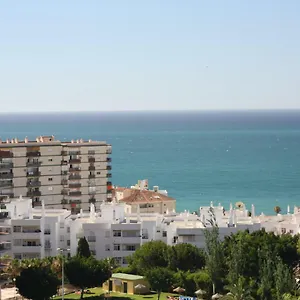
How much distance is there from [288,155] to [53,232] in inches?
5309

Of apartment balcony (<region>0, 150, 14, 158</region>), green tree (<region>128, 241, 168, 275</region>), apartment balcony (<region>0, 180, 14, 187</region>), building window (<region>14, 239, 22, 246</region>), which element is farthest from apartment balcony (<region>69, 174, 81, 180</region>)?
green tree (<region>128, 241, 168, 275</region>)

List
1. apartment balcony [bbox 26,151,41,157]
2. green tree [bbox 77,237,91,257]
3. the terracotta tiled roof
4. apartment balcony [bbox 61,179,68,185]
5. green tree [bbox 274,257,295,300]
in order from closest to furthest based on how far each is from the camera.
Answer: green tree [bbox 274,257,295,300] < green tree [bbox 77,237,91,257] < the terracotta tiled roof < apartment balcony [bbox 26,151,41,157] < apartment balcony [bbox 61,179,68,185]

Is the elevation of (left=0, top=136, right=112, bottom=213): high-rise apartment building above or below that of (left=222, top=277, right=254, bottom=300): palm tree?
above

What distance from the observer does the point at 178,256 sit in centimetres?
5322

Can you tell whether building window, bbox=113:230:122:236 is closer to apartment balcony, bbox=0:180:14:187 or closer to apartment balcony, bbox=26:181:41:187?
apartment balcony, bbox=0:180:14:187

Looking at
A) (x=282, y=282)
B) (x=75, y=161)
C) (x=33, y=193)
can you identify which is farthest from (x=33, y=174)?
(x=282, y=282)

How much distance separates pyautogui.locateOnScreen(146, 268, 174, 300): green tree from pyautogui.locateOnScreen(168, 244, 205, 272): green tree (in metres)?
3.88

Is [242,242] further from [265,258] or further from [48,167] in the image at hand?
[48,167]

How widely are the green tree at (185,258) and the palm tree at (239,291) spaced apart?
24.4ft

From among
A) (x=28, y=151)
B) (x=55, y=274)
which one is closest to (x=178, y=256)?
(x=55, y=274)

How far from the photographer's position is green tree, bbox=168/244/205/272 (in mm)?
53156

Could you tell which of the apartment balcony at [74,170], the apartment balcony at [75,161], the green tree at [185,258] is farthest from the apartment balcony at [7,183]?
the green tree at [185,258]

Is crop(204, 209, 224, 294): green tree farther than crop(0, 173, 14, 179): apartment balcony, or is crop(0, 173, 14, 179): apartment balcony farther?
crop(0, 173, 14, 179): apartment balcony

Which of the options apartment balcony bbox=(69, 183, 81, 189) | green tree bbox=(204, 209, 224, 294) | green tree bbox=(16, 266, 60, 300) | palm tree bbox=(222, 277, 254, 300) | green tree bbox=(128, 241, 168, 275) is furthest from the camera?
apartment balcony bbox=(69, 183, 81, 189)
